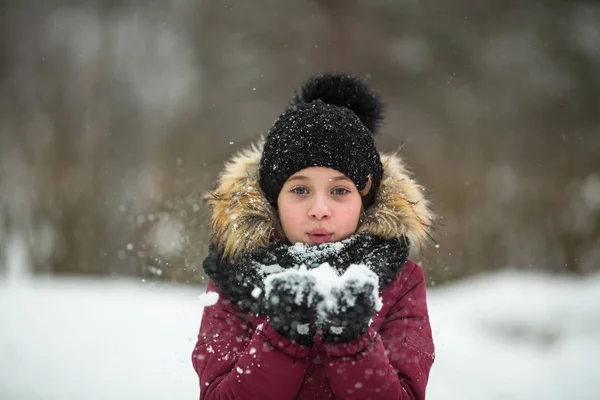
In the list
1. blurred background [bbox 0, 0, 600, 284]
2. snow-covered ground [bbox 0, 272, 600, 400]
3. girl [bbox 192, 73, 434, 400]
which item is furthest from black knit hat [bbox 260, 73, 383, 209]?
blurred background [bbox 0, 0, 600, 284]

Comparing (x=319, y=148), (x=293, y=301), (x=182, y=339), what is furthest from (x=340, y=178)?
(x=182, y=339)

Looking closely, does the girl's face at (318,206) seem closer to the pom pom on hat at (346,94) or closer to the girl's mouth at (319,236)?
the girl's mouth at (319,236)

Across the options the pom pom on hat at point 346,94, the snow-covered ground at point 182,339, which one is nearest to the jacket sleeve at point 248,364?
the pom pom on hat at point 346,94

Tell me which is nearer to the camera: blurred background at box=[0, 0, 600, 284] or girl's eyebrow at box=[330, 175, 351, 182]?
girl's eyebrow at box=[330, 175, 351, 182]

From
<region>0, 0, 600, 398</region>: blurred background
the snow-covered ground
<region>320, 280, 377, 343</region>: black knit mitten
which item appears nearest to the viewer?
<region>320, 280, 377, 343</region>: black knit mitten

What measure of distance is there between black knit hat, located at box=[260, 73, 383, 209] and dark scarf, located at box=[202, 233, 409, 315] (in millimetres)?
244

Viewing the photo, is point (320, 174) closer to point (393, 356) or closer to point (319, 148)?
point (319, 148)

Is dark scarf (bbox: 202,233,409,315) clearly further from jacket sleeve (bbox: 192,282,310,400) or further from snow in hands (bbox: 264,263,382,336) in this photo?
snow in hands (bbox: 264,263,382,336)

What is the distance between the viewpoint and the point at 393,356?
163 centimetres

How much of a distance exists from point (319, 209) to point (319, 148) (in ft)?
0.85

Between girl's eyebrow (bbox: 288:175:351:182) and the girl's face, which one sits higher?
girl's eyebrow (bbox: 288:175:351:182)

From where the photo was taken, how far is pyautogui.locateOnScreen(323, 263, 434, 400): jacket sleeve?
1.43 m

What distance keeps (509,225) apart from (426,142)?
5.92 ft

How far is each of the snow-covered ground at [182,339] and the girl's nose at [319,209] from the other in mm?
2133
